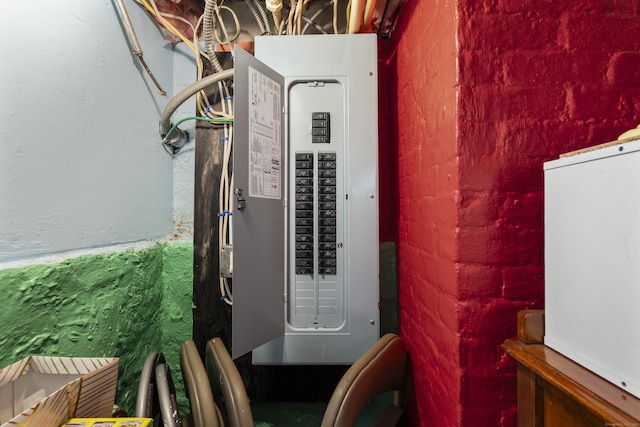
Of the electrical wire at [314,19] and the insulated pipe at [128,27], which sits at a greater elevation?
the electrical wire at [314,19]

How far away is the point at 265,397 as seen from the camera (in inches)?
52.3

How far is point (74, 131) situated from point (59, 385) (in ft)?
2.32

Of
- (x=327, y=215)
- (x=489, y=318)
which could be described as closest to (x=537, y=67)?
(x=489, y=318)

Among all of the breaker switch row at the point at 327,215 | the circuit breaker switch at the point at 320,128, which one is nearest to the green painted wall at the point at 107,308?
the breaker switch row at the point at 327,215

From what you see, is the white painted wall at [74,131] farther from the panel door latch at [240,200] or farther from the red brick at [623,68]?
the red brick at [623,68]

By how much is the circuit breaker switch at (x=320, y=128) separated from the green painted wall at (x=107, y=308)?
80 centimetres

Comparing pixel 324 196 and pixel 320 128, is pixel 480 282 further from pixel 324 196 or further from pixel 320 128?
pixel 320 128

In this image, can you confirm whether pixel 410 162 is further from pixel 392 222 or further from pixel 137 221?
pixel 137 221

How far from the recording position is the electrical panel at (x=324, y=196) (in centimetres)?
110

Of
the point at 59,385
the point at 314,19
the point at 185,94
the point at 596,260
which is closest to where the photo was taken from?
the point at 596,260

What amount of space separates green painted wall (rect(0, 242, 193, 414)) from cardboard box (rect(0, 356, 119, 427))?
130 millimetres

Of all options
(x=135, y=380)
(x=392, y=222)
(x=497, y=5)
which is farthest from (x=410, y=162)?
(x=135, y=380)

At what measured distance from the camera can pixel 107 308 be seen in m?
0.98

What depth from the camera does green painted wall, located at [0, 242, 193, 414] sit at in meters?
0.71
